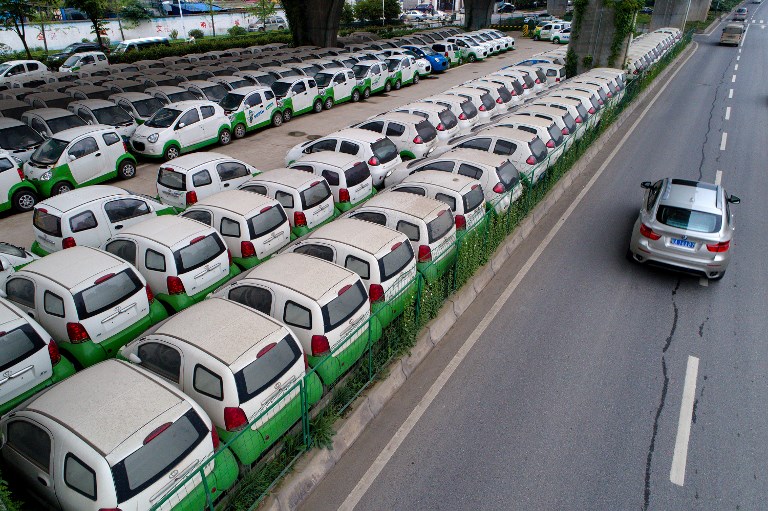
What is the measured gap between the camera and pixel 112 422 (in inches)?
182

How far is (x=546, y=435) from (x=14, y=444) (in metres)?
Result: 5.87

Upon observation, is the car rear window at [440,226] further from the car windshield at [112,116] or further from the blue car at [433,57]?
the blue car at [433,57]

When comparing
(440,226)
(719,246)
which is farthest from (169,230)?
(719,246)

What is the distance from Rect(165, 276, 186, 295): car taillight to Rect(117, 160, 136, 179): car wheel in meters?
8.37

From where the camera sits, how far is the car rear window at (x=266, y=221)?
9.09 metres

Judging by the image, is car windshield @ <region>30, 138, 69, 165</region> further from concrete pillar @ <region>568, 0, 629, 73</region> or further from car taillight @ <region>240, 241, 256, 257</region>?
concrete pillar @ <region>568, 0, 629, 73</region>

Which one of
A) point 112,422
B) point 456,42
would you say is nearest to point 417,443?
point 112,422

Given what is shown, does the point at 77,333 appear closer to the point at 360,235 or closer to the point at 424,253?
the point at 360,235

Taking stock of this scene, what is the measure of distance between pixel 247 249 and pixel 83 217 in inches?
127

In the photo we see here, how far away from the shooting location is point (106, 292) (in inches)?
282

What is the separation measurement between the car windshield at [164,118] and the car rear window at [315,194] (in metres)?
8.15

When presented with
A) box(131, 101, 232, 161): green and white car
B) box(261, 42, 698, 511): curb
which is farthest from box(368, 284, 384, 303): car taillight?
box(131, 101, 232, 161): green and white car

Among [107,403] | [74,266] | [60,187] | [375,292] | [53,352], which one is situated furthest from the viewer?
[60,187]

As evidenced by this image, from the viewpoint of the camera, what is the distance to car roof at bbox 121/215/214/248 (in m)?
8.10
